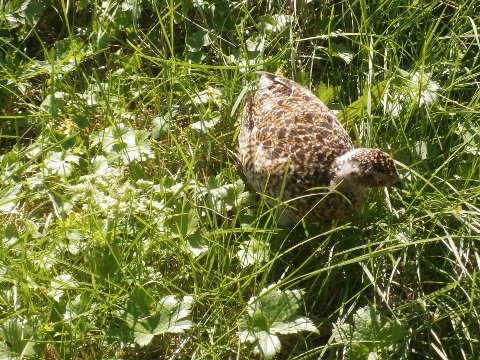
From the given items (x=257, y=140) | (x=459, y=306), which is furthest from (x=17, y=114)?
(x=459, y=306)

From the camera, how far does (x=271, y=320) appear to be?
409 cm

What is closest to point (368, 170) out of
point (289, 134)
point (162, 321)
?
point (289, 134)

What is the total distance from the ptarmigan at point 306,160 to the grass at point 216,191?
13 centimetres

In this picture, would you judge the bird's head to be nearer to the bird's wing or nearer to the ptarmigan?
the ptarmigan

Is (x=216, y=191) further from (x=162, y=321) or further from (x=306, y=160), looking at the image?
(x=162, y=321)

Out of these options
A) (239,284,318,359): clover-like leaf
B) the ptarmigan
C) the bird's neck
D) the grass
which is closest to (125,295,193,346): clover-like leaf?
the grass

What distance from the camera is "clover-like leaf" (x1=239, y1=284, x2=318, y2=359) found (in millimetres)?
4047

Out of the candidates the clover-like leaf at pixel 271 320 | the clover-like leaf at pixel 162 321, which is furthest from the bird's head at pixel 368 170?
the clover-like leaf at pixel 162 321

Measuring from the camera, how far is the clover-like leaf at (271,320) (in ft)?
13.3

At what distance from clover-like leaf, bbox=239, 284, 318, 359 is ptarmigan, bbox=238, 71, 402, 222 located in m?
0.46

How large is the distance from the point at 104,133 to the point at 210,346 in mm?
1359

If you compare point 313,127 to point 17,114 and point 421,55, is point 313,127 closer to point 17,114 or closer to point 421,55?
point 421,55

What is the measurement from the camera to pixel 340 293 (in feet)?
14.5

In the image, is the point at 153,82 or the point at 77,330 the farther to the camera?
the point at 153,82
